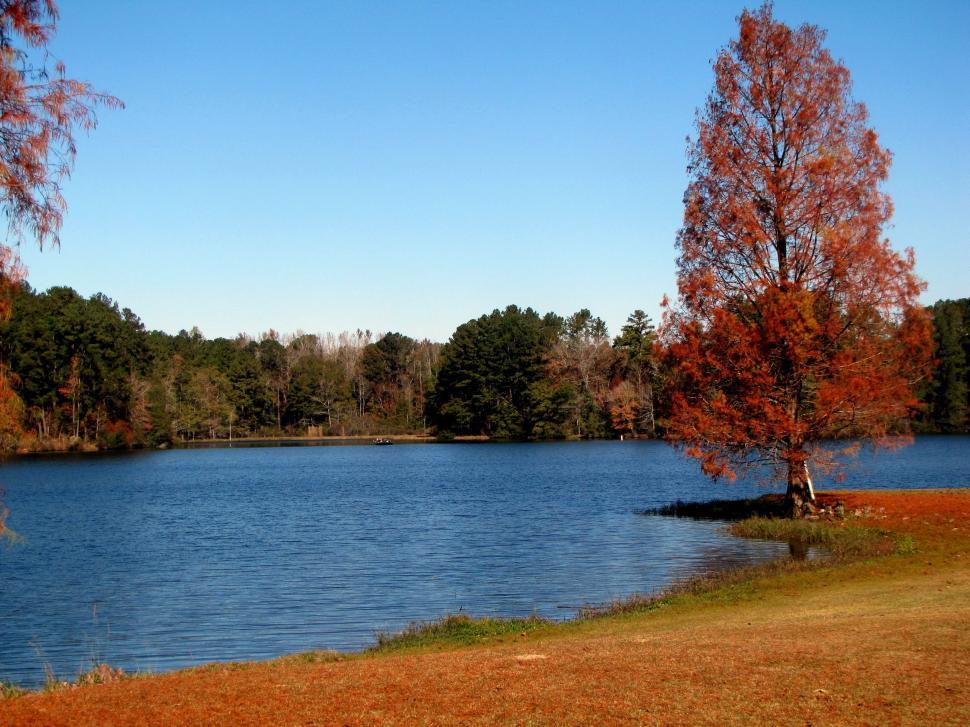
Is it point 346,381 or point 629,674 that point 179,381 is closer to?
point 346,381

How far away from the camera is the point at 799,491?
31.8 m

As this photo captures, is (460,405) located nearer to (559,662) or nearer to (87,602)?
(87,602)

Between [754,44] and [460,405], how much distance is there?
112424 millimetres

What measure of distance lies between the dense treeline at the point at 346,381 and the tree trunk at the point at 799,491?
5308 centimetres

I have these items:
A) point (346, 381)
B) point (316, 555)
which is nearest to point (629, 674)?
point (316, 555)

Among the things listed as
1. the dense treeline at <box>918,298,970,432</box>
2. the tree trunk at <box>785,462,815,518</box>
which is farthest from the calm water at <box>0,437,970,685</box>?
the dense treeline at <box>918,298,970,432</box>

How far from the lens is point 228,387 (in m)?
155

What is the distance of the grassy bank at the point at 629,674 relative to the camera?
31.5ft

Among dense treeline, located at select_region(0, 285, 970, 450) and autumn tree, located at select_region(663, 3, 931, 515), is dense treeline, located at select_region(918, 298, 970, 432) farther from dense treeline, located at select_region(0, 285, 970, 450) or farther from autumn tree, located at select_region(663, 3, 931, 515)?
autumn tree, located at select_region(663, 3, 931, 515)

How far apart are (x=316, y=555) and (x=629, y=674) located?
2171 centimetres

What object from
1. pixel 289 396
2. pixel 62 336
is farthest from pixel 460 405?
pixel 62 336

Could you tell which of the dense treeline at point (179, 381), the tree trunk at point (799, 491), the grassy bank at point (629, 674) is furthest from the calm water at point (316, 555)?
the dense treeline at point (179, 381)

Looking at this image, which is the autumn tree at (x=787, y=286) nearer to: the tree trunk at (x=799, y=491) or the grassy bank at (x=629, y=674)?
the tree trunk at (x=799, y=491)

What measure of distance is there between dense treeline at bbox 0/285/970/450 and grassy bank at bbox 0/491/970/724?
2749 inches
